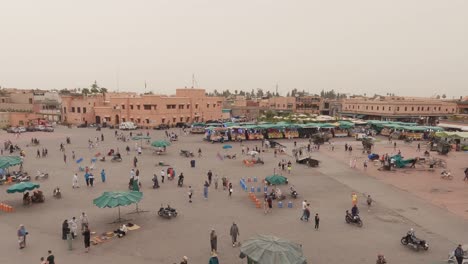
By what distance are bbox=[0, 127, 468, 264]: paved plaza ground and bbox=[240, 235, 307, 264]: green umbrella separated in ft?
7.49

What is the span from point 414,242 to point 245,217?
738 centimetres

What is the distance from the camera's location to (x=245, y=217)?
18.1m

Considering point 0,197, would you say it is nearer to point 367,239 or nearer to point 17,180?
point 17,180

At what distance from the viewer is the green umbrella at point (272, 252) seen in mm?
10875

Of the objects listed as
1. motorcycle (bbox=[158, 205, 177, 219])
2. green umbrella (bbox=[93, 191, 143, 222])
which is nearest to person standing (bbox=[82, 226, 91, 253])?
green umbrella (bbox=[93, 191, 143, 222])

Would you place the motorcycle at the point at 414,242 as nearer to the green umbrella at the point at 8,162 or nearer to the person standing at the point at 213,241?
the person standing at the point at 213,241

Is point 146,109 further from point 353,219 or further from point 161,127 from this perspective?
point 353,219

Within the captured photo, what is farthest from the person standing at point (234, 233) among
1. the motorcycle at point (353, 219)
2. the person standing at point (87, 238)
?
the motorcycle at point (353, 219)

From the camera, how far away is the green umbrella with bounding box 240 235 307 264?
10.9 metres

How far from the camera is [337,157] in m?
36.8

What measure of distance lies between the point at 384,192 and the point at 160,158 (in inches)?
801

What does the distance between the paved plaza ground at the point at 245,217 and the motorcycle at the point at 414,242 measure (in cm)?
23

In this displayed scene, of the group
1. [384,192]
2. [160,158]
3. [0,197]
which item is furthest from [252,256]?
[160,158]

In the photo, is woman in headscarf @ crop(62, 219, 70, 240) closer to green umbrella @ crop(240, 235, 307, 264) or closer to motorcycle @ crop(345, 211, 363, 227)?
green umbrella @ crop(240, 235, 307, 264)
